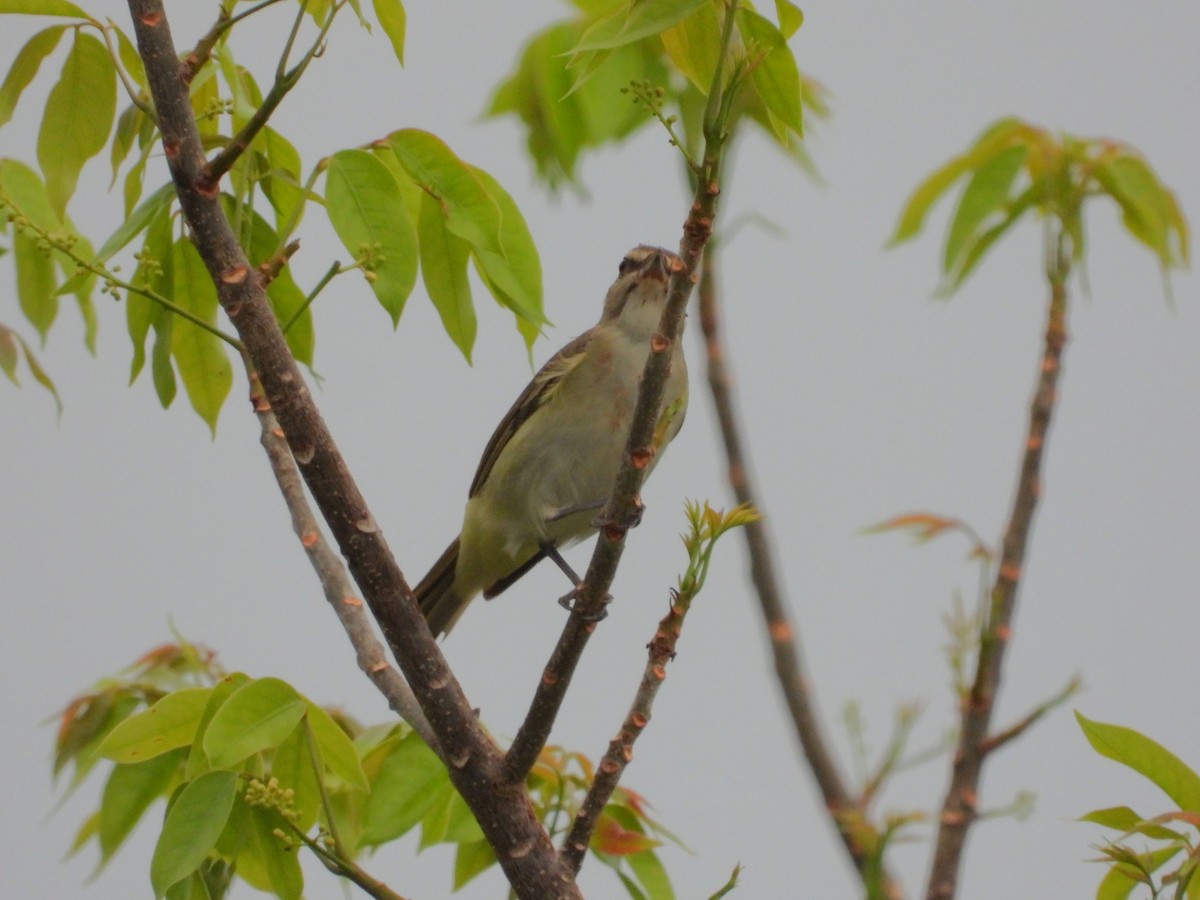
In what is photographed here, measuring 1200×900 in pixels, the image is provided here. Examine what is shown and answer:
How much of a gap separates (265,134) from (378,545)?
0.96 meters

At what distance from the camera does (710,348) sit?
395cm

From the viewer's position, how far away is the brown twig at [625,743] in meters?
2.28

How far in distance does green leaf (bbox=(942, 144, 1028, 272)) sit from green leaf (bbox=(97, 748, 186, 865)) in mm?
2518

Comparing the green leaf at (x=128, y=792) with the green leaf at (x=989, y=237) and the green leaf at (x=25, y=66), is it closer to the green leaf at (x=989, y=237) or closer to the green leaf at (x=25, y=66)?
the green leaf at (x=25, y=66)

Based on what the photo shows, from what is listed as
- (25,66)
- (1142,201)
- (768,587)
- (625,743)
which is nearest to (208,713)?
(625,743)

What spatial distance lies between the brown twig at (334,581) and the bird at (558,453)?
5.29 ft

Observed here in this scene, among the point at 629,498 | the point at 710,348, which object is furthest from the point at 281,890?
the point at 710,348

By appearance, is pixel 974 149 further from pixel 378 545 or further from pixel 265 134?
pixel 378 545

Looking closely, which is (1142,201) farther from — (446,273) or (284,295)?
(284,295)

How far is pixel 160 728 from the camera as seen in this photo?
2.60 m

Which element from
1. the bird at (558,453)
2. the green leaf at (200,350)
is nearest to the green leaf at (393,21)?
the green leaf at (200,350)

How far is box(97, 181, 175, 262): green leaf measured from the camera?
2457 millimetres

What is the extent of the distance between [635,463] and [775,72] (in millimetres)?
612

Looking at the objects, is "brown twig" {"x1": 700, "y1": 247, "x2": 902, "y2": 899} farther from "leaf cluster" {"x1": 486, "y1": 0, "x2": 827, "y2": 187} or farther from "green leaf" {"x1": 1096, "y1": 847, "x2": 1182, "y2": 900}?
"green leaf" {"x1": 1096, "y1": 847, "x2": 1182, "y2": 900}
